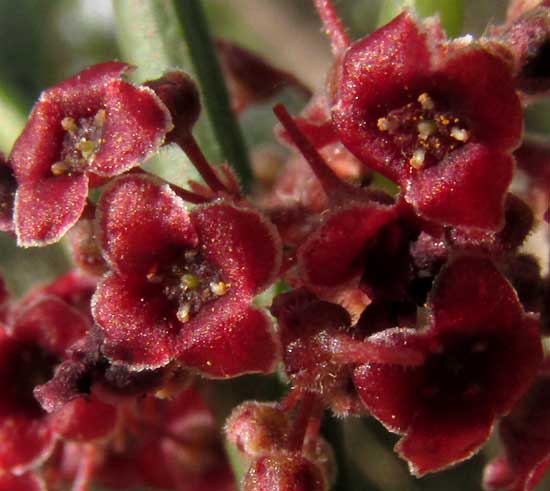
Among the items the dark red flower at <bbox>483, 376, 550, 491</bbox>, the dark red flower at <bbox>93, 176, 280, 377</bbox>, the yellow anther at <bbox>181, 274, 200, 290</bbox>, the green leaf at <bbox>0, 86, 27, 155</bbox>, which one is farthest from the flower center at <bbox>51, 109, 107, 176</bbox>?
the dark red flower at <bbox>483, 376, 550, 491</bbox>

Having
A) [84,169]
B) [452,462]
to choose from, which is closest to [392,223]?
[452,462]

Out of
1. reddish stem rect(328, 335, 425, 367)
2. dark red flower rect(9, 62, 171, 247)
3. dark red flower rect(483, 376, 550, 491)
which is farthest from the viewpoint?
dark red flower rect(483, 376, 550, 491)

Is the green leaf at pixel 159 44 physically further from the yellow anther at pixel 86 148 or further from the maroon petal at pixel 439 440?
the maroon petal at pixel 439 440

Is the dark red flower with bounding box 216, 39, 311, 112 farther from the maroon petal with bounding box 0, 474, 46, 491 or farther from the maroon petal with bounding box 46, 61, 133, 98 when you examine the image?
the maroon petal with bounding box 0, 474, 46, 491

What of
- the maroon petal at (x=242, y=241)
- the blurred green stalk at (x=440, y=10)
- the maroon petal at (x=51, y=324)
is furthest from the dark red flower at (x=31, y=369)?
the blurred green stalk at (x=440, y=10)

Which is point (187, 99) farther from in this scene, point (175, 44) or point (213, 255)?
point (175, 44)

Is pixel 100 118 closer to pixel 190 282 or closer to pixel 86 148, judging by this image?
pixel 86 148
